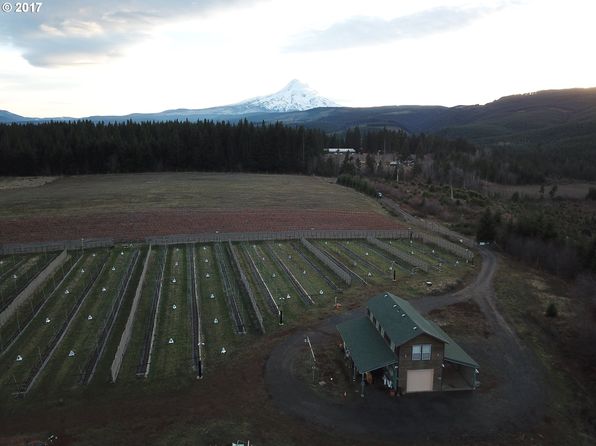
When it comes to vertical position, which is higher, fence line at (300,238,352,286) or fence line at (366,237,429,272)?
fence line at (300,238,352,286)

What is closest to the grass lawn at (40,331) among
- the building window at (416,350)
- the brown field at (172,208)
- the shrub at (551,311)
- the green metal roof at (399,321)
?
the brown field at (172,208)

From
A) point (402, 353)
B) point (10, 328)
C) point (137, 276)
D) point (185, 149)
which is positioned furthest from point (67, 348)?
point (185, 149)

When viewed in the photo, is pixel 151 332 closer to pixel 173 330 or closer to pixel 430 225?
pixel 173 330

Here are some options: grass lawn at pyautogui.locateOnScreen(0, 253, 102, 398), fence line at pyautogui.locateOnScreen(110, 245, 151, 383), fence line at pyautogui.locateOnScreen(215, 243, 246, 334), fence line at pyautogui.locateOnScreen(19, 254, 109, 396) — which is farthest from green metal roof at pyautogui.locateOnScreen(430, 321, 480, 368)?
grass lawn at pyautogui.locateOnScreen(0, 253, 102, 398)

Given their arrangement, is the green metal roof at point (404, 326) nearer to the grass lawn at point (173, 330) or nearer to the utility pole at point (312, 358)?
the utility pole at point (312, 358)

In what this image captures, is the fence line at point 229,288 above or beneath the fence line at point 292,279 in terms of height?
above

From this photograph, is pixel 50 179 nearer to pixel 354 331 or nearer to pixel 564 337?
pixel 354 331

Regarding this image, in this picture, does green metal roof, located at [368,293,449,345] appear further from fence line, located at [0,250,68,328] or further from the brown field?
the brown field

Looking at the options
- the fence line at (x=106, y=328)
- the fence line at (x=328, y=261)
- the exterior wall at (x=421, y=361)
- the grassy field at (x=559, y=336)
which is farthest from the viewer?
the fence line at (x=328, y=261)
